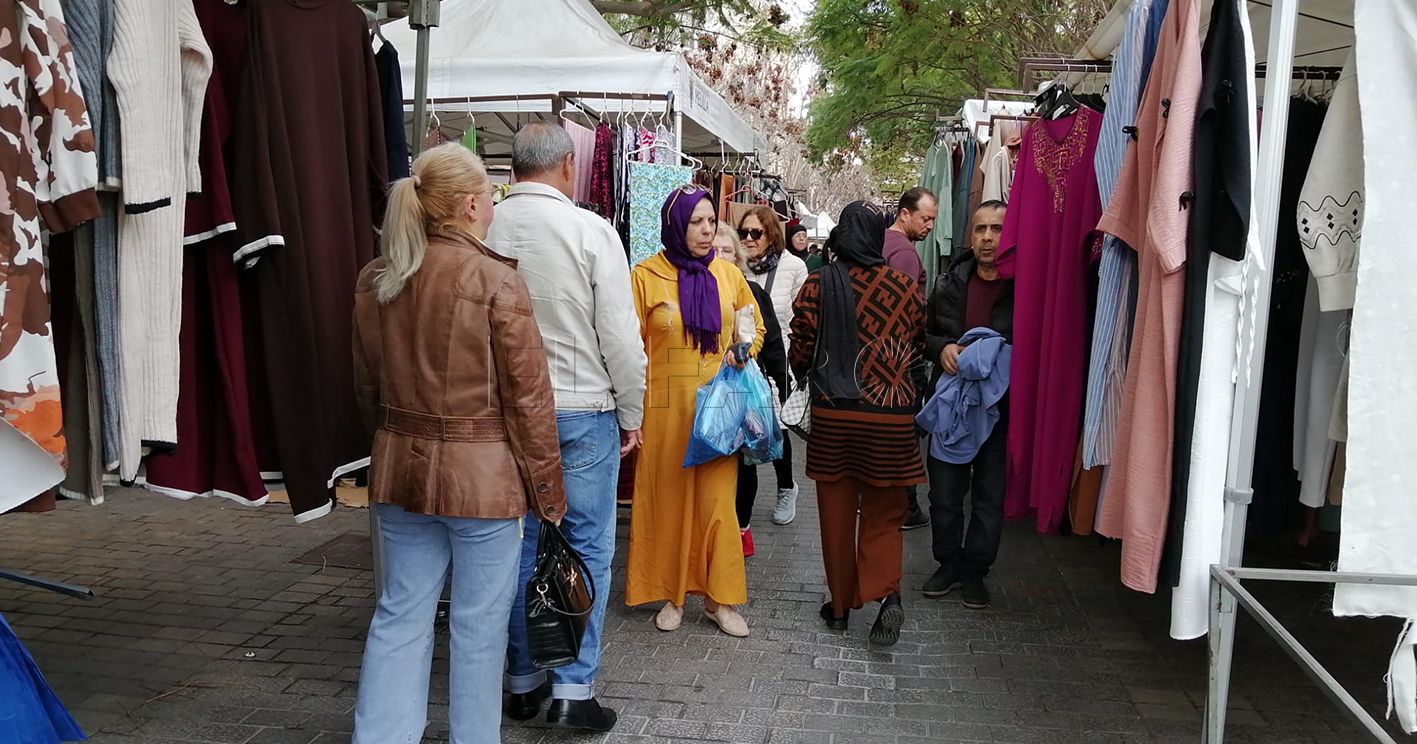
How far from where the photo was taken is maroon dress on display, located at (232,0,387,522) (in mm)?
2688

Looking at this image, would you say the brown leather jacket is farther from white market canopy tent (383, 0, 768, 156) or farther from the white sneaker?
the white sneaker

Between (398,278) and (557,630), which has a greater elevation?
(398,278)

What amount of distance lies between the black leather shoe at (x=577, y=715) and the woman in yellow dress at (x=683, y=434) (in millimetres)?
1029

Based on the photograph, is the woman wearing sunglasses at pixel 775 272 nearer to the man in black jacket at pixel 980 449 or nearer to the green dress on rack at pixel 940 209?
the green dress on rack at pixel 940 209

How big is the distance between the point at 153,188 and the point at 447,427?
3.10ft

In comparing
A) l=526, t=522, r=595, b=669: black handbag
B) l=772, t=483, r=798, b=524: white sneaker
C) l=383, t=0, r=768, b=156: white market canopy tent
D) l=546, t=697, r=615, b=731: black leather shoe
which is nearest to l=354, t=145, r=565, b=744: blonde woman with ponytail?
l=526, t=522, r=595, b=669: black handbag

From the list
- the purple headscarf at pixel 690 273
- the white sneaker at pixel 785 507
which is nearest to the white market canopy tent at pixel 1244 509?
the purple headscarf at pixel 690 273

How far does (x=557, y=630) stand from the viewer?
2.98 meters

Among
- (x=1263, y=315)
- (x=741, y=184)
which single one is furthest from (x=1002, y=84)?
(x=1263, y=315)

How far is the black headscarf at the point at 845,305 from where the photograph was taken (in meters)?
4.09

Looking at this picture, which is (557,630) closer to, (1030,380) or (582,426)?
(582,426)

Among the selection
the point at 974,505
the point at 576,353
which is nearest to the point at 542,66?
the point at 576,353

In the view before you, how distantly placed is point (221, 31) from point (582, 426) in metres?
1.62

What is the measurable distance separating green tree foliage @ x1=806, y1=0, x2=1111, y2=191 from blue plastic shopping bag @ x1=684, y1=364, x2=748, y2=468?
759 cm
